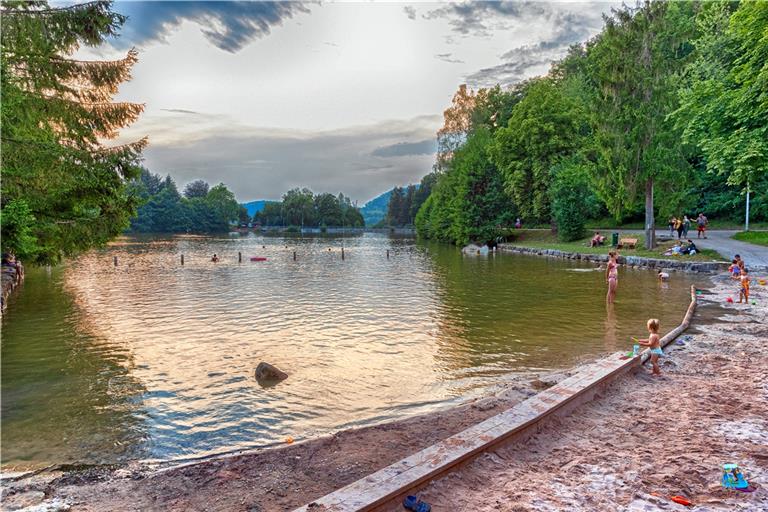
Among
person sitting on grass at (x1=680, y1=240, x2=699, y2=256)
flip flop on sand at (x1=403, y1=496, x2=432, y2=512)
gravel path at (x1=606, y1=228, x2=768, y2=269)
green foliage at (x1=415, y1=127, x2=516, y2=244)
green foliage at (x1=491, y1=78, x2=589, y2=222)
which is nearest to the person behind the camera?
flip flop on sand at (x1=403, y1=496, x2=432, y2=512)

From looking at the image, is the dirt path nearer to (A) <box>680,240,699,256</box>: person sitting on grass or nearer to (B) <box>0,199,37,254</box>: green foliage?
(B) <box>0,199,37,254</box>: green foliage

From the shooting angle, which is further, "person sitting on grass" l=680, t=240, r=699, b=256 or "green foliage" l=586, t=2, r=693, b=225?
"green foliage" l=586, t=2, r=693, b=225

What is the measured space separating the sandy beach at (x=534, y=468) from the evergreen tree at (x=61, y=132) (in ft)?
31.8

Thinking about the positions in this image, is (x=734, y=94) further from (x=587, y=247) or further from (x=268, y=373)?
(x=268, y=373)

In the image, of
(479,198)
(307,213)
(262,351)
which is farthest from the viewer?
(307,213)

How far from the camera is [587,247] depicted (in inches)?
1607

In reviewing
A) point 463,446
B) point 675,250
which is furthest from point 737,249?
Result: point 463,446

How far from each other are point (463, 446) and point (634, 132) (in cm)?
3294

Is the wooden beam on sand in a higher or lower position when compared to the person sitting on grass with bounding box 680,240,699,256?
lower

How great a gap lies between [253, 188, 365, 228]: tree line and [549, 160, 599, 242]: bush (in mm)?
124859

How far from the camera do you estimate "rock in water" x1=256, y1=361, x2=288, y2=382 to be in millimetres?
10008

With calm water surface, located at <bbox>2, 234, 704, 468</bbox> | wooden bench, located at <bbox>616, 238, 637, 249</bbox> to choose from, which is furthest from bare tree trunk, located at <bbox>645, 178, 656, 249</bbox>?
calm water surface, located at <bbox>2, 234, 704, 468</bbox>

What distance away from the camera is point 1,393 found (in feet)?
30.1

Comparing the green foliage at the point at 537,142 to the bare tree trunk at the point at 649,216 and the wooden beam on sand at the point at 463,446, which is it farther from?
the wooden beam on sand at the point at 463,446
